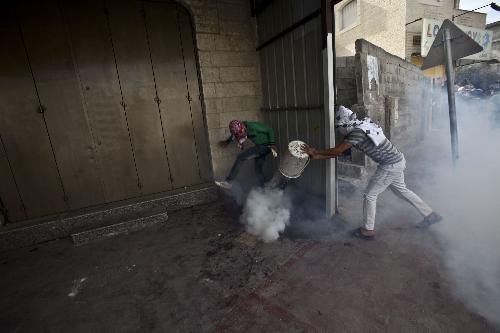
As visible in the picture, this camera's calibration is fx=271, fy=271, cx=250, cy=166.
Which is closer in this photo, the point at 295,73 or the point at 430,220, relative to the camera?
the point at 430,220

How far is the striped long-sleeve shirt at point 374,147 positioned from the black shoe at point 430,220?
41.8 inches

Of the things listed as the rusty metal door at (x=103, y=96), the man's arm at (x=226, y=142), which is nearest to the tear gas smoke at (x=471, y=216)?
the man's arm at (x=226, y=142)

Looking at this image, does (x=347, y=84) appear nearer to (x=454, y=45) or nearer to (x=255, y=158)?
(x=454, y=45)

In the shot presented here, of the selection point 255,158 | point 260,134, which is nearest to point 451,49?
point 260,134

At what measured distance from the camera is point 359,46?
5.61m

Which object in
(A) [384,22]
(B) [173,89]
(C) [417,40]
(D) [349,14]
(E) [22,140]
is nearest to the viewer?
(E) [22,140]

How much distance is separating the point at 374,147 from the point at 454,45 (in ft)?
10.1

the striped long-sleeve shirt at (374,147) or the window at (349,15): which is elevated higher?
the window at (349,15)

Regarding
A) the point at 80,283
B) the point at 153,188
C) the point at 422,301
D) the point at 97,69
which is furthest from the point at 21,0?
the point at 422,301

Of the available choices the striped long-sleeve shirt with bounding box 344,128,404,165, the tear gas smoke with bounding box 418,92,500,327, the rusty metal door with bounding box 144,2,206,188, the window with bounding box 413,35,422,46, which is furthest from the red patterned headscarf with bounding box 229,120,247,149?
the window with bounding box 413,35,422,46

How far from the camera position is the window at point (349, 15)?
1833cm

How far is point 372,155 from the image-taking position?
12.6 ft

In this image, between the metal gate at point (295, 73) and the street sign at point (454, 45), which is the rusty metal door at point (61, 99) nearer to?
the metal gate at point (295, 73)

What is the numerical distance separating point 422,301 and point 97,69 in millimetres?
6148
